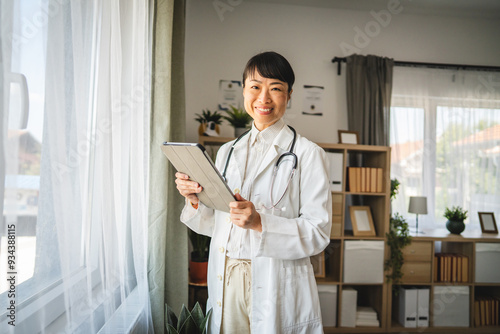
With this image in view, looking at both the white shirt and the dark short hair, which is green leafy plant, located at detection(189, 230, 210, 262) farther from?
the dark short hair

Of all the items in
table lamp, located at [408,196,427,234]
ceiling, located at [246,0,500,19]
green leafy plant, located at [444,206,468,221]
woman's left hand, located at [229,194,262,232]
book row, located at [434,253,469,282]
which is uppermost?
ceiling, located at [246,0,500,19]

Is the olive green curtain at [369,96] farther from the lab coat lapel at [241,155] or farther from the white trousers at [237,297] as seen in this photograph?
the white trousers at [237,297]

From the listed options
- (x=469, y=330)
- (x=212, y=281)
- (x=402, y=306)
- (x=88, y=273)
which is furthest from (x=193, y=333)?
(x=469, y=330)

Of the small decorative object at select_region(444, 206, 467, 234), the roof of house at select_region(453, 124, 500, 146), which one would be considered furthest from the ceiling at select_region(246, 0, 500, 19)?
the small decorative object at select_region(444, 206, 467, 234)

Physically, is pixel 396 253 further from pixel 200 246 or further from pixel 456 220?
pixel 200 246

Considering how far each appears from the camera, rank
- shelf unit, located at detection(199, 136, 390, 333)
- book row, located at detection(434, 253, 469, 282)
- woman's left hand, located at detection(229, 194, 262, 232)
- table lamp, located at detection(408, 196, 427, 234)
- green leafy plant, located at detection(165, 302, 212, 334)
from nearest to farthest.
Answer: woman's left hand, located at detection(229, 194, 262, 232), green leafy plant, located at detection(165, 302, 212, 334), shelf unit, located at detection(199, 136, 390, 333), book row, located at detection(434, 253, 469, 282), table lamp, located at detection(408, 196, 427, 234)

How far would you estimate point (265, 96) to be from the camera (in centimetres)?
125

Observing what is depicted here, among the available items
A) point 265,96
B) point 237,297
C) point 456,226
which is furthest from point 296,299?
→ point 456,226

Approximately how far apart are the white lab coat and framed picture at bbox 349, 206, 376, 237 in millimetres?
1958

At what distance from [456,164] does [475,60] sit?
1.14 metres

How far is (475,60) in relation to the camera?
3627mm

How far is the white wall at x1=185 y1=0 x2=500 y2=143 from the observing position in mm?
3352

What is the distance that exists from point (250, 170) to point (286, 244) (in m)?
0.34

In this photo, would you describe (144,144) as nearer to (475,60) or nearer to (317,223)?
(317,223)
